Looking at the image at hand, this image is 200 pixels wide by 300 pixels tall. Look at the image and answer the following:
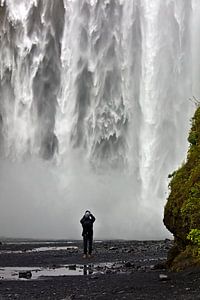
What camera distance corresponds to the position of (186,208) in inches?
563

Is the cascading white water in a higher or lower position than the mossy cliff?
higher

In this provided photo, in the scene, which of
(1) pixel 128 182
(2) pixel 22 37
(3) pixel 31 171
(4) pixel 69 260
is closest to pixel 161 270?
(4) pixel 69 260

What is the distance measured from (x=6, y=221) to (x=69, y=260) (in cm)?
2258

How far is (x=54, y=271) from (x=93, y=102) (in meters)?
33.7

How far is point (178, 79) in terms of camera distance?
50.5 meters

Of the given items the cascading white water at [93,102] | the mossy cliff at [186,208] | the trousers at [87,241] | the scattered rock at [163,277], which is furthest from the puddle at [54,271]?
the cascading white water at [93,102]

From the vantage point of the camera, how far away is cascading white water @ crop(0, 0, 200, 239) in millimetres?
47844

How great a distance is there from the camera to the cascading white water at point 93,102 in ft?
157

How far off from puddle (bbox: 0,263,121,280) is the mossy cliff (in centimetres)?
270

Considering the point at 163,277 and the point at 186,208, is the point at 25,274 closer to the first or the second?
the point at 163,277

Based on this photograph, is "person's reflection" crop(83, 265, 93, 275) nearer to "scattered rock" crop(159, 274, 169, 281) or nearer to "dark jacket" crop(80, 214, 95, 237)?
"dark jacket" crop(80, 214, 95, 237)

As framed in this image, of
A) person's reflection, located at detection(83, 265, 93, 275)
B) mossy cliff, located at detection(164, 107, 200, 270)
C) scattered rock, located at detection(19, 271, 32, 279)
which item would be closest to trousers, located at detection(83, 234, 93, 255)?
person's reflection, located at detection(83, 265, 93, 275)

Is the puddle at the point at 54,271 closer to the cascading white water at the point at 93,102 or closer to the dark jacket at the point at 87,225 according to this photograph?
the dark jacket at the point at 87,225

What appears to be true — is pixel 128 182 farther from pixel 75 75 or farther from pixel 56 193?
pixel 75 75
